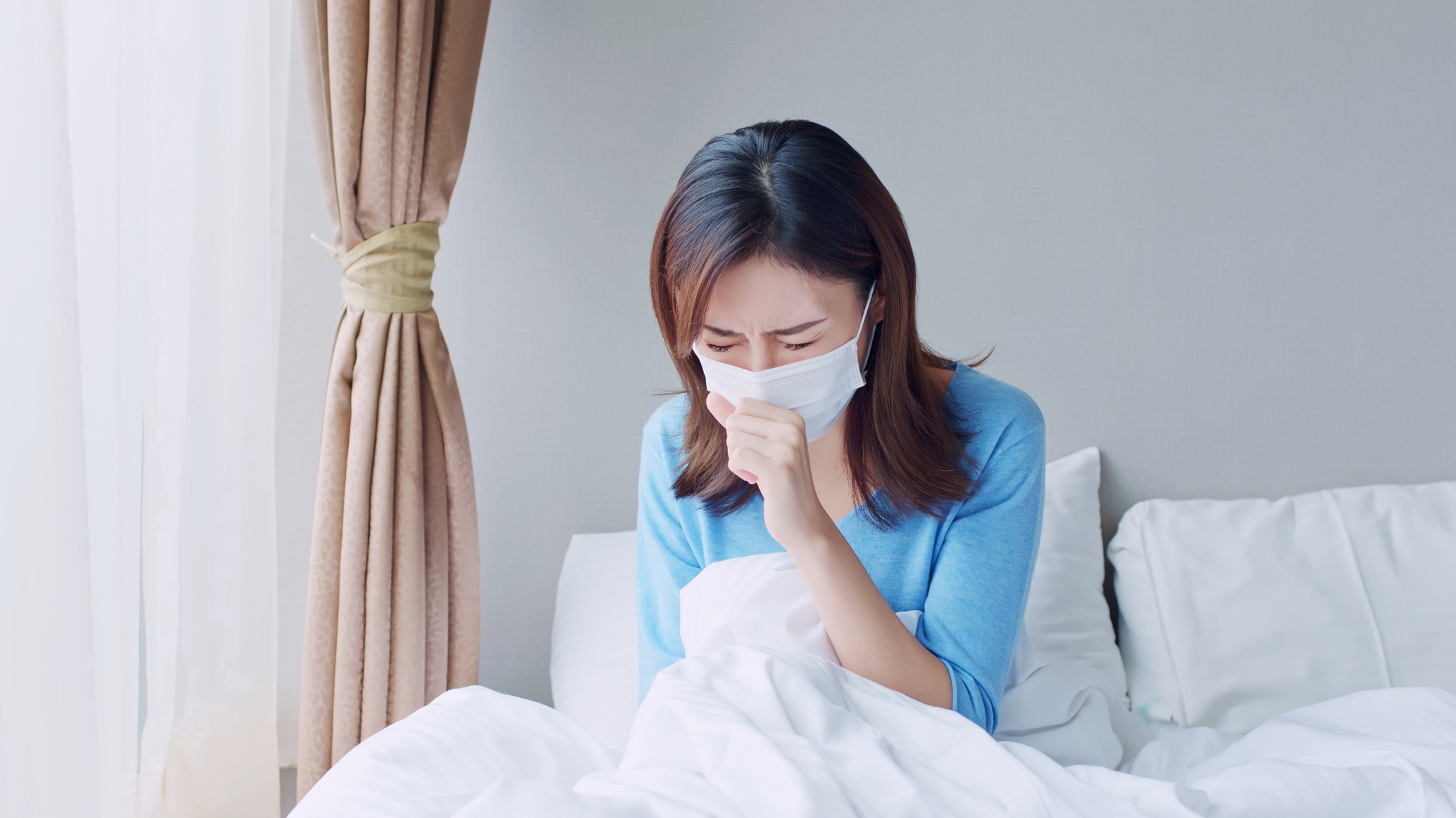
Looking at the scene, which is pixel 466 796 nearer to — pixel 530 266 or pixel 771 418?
pixel 771 418

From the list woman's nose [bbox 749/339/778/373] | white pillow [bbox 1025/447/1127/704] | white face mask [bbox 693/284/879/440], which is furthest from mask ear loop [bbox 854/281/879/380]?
white pillow [bbox 1025/447/1127/704]

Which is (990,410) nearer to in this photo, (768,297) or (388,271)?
(768,297)

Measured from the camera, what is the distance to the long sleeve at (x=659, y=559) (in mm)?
1261

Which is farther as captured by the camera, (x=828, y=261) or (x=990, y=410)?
(x=990, y=410)

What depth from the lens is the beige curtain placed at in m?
1.44

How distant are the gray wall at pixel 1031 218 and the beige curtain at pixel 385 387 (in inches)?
8.3

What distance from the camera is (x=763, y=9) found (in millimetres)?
1705

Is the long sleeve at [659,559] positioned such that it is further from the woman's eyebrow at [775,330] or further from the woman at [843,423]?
the woman's eyebrow at [775,330]

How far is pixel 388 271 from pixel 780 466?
2.71 feet

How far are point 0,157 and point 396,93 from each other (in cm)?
71

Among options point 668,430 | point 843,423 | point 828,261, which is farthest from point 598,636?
point 828,261

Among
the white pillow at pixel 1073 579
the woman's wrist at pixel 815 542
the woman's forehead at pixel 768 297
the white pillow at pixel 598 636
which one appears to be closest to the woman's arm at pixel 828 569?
the woman's wrist at pixel 815 542

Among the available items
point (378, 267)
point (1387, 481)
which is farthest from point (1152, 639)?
point (378, 267)

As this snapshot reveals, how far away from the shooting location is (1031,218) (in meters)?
1.75
